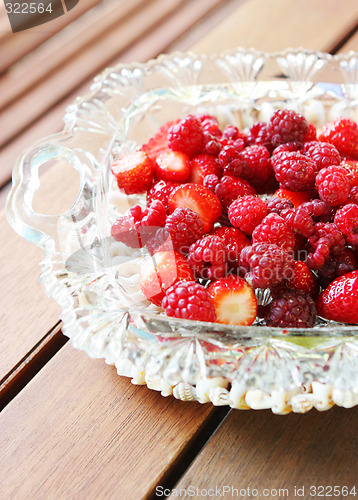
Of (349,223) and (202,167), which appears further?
(202,167)

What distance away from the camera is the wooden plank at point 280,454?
70cm

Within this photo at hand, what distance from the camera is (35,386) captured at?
2.76ft

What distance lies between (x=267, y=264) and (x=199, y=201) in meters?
0.20

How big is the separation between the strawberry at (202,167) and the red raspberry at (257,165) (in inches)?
2.3

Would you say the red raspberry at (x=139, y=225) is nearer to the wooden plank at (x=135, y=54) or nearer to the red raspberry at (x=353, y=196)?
the red raspberry at (x=353, y=196)

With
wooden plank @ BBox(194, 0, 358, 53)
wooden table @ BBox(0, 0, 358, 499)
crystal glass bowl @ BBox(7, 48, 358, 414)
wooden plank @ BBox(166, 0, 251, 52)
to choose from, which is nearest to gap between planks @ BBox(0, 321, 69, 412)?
wooden table @ BBox(0, 0, 358, 499)

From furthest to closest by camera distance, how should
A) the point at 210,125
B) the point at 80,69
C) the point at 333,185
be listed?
the point at 80,69, the point at 210,125, the point at 333,185

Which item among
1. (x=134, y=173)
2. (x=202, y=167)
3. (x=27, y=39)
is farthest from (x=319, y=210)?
(x=27, y=39)

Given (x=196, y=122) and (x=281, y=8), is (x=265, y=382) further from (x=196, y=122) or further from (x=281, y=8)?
(x=281, y=8)

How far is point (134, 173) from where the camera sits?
988mm

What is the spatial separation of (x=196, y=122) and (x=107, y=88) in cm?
29

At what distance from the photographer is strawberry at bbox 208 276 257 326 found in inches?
30.1

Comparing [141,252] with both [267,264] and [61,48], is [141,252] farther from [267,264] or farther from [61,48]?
[61,48]

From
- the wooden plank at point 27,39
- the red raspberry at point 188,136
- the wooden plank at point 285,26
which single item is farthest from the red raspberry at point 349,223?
the wooden plank at point 27,39
